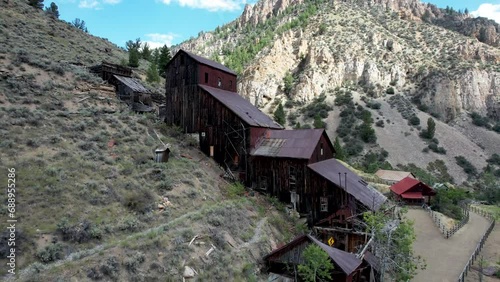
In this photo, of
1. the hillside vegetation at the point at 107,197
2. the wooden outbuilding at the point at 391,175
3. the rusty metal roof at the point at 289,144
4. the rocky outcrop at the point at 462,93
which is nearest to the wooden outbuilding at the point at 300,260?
the hillside vegetation at the point at 107,197

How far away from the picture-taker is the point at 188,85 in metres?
29.1

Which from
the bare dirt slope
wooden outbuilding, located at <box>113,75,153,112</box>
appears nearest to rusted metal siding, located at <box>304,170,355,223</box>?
wooden outbuilding, located at <box>113,75,153,112</box>

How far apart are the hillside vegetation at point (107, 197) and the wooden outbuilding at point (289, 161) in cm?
126

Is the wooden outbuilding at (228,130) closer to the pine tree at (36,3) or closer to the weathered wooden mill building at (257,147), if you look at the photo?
the weathered wooden mill building at (257,147)

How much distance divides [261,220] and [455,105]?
83.5 metres

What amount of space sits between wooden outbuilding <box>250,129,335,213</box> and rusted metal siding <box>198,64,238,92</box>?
8.13 metres

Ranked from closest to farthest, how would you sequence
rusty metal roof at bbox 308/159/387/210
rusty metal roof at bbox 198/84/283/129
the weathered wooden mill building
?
rusty metal roof at bbox 308/159/387/210 < the weathered wooden mill building < rusty metal roof at bbox 198/84/283/129

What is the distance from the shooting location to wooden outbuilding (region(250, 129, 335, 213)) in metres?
23.0

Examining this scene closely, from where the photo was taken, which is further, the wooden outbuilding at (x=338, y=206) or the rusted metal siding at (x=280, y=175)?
the rusted metal siding at (x=280, y=175)

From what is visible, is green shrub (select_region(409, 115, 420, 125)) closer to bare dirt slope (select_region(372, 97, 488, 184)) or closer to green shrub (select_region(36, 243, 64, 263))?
bare dirt slope (select_region(372, 97, 488, 184))

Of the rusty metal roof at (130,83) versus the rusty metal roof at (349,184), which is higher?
the rusty metal roof at (130,83)

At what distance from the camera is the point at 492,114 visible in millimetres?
84062

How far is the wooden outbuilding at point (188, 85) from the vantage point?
2848 cm

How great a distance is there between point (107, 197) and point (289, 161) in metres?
12.8
